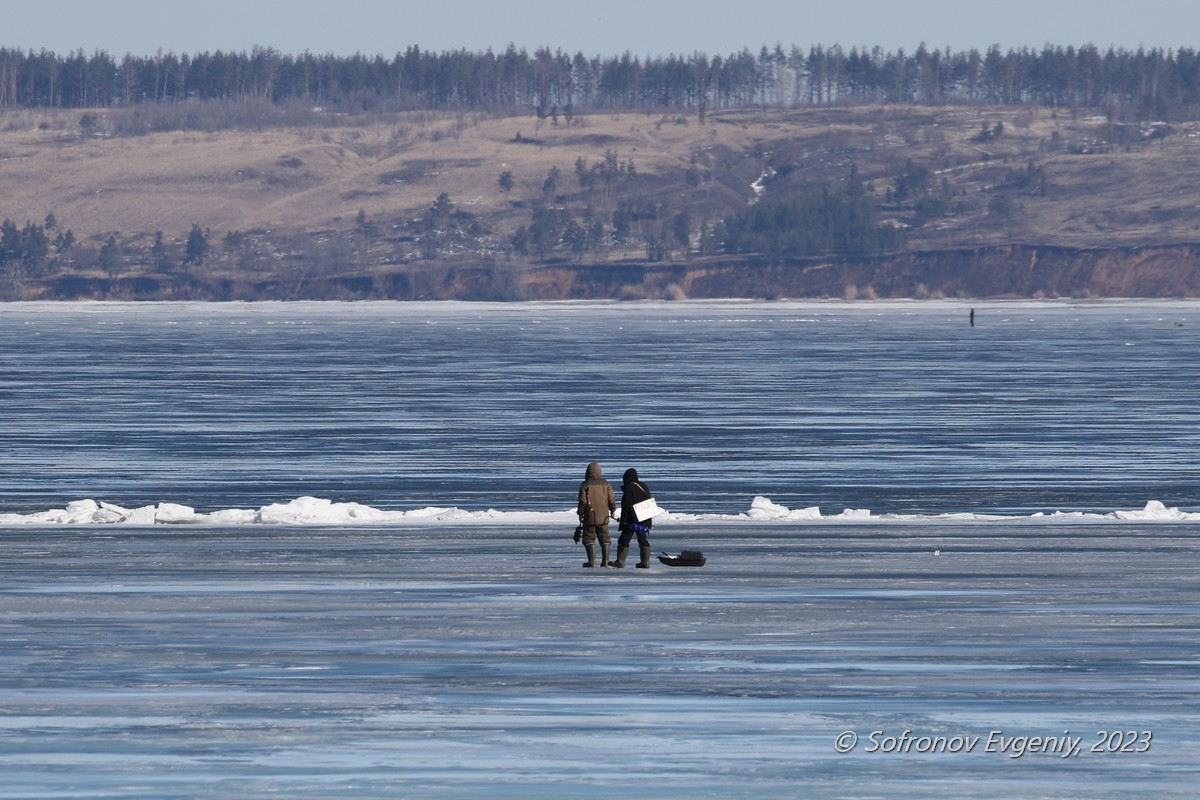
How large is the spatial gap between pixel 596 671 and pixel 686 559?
5.68 m

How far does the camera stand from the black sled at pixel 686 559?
20.1 meters

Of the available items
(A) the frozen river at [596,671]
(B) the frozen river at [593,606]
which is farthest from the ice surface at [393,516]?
(A) the frozen river at [596,671]

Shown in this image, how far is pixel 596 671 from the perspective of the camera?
1454 centimetres

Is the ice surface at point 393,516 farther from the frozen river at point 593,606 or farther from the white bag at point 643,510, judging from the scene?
the white bag at point 643,510

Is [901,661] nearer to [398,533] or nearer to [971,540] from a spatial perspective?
[971,540]

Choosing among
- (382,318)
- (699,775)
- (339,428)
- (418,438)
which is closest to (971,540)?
(699,775)

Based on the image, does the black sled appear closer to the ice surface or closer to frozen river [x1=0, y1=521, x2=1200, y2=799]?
frozen river [x1=0, y1=521, x2=1200, y2=799]

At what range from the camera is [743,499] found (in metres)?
28.0

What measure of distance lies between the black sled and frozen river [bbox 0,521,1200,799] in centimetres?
11

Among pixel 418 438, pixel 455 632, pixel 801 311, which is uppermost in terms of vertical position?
pixel 455 632

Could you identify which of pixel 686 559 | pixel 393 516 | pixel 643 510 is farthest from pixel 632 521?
pixel 393 516

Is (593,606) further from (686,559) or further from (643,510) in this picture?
(686,559)

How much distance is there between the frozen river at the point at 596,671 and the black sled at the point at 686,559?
0.11 m

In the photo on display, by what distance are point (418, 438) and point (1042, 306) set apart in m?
148
